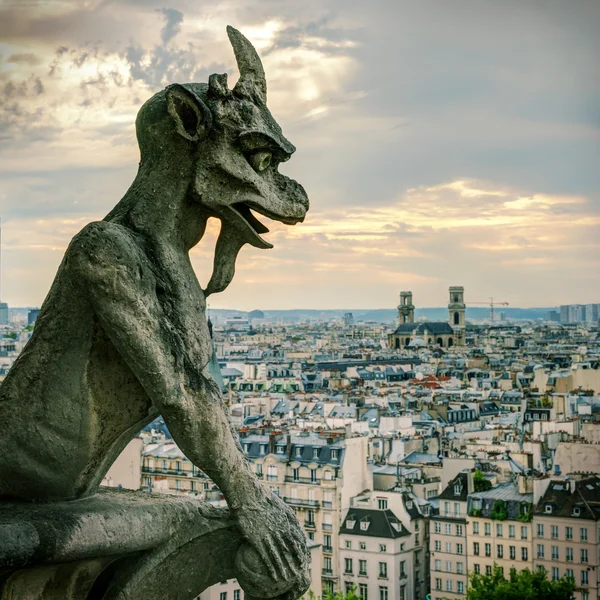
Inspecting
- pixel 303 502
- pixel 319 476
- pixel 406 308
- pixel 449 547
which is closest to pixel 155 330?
pixel 449 547

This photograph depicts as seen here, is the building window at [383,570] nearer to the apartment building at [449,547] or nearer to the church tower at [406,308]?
the apartment building at [449,547]

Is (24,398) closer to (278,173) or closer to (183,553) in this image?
(183,553)

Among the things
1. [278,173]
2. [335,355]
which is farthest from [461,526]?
[335,355]

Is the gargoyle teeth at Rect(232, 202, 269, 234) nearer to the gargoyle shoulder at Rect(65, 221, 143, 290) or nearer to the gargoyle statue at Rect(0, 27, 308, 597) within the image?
the gargoyle statue at Rect(0, 27, 308, 597)

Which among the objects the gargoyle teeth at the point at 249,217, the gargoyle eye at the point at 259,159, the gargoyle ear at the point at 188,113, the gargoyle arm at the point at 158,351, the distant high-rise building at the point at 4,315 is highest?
the distant high-rise building at the point at 4,315

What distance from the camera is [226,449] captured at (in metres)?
2.67

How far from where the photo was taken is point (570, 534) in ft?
99.4

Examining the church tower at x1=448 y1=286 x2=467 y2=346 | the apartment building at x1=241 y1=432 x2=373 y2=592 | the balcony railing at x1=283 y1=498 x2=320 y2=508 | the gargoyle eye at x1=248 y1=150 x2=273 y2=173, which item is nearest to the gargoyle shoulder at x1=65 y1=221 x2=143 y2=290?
the gargoyle eye at x1=248 y1=150 x2=273 y2=173

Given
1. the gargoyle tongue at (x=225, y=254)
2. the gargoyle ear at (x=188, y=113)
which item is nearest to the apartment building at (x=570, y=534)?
the gargoyle tongue at (x=225, y=254)

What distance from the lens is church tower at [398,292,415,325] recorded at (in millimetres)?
139250

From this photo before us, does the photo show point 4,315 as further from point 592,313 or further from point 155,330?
point 592,313

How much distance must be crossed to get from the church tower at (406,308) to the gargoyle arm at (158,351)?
13647 cm

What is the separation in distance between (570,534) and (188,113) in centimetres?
2885

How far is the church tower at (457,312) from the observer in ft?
431
